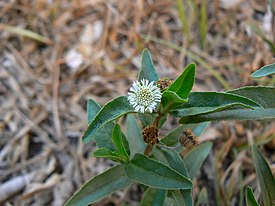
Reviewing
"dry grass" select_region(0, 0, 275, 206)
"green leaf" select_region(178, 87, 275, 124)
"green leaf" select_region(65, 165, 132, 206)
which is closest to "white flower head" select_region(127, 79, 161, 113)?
"green leaf" select_region(178, 87, 275, 124)

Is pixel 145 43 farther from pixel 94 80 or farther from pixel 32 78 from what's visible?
pixel 32 78

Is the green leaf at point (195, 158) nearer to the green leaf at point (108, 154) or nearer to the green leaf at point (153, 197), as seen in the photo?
the green leaf at point (153, 197)

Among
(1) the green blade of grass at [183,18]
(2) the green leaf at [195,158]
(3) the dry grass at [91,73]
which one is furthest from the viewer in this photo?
(1) the green blade of grass at [183,18]

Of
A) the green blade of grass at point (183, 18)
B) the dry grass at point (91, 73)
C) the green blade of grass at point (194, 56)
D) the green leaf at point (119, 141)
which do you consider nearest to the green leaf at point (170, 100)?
the green leaf at point (119, 141)

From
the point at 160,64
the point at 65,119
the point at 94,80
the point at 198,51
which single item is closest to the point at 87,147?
the point at 65,119

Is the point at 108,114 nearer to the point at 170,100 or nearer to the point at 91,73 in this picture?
the point at 170,100

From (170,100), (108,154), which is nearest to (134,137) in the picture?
(108,154)
